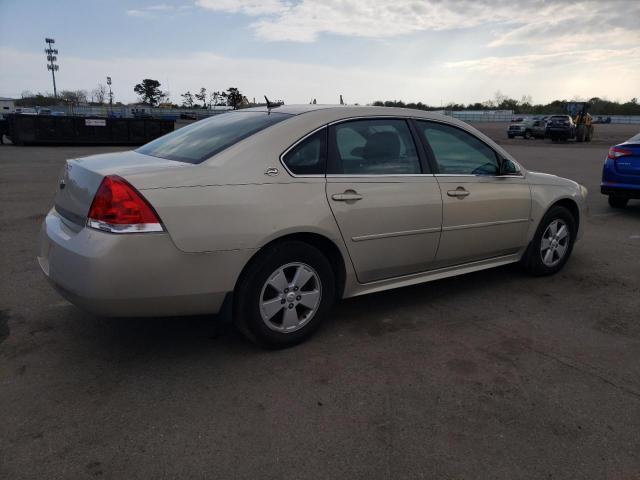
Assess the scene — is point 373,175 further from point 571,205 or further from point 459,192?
point 571,205

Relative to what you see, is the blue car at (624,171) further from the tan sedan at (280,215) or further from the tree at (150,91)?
the tree at (150,91)

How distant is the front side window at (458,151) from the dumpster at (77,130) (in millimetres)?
24095

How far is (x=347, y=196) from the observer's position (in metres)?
3.45

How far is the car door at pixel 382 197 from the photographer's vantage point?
11.5ft

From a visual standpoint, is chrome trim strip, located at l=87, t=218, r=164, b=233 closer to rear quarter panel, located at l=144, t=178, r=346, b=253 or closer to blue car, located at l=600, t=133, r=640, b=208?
rear quarter panel, located at l=144, t=178, r=346, b=253

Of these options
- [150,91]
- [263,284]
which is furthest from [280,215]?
[150,91]

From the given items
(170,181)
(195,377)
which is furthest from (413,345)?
(170,181)

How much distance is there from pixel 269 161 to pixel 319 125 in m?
0.51

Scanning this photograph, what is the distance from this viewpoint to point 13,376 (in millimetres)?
3012

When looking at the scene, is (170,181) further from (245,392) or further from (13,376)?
(13,376)

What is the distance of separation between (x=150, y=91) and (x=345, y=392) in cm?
12326

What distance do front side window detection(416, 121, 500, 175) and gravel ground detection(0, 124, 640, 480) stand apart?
110 centimetres

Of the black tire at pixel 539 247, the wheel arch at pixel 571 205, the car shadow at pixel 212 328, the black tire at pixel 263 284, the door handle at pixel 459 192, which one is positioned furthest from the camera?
the wheel arch at pixel 571 205

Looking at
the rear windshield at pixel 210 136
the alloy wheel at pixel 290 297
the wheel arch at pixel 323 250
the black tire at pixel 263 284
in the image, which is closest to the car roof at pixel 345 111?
the rear windshield at pixel 210 136
